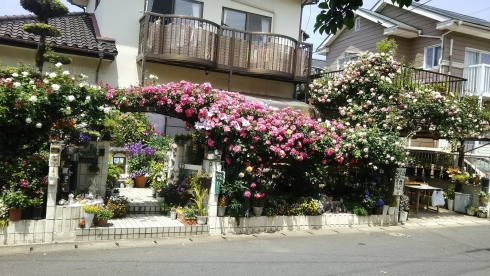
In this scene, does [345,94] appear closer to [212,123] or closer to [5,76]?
[212,123]

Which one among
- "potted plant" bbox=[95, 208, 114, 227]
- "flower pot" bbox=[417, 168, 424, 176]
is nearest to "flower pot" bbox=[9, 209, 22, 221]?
"potted plant" bbox=[95, 208, 114, 227]

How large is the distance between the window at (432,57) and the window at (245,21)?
7792 mm

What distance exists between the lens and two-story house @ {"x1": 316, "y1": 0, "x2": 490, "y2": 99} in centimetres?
1620

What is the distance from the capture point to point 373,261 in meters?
7.20

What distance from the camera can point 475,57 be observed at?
17.7m

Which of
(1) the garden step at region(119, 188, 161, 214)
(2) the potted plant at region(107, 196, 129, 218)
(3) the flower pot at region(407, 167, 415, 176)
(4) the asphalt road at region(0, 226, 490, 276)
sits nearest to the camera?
(4) the asphalt road at region(0, 226, 490, 276)

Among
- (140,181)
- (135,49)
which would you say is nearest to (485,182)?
(140,181)

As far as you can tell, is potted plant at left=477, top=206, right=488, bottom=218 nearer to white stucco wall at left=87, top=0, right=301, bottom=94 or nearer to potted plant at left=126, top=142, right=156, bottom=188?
white stucco wall at left=87, top=0, right=301, bottom=94

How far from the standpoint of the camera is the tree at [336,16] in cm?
391

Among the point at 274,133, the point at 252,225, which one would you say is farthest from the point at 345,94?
the point at 252,225

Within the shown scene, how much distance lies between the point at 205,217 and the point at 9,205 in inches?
145

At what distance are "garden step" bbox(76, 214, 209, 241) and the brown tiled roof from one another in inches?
234

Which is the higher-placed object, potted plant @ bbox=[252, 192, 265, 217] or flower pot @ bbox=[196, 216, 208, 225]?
potted plant @ bbox=[252, 192, 265, 217]

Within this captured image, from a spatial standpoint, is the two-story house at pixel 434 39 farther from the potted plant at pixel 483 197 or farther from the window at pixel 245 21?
the potted plant at pixel 483 197
